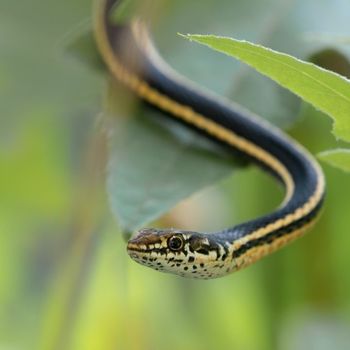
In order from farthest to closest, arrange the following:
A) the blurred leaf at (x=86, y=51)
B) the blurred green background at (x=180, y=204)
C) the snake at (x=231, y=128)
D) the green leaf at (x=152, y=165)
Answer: the blurred leaf at (x=86, y=51), the blurred green background at (x=180, y=204), the snake at (x=231, y=128), the green leaf at (x=152, y=165)

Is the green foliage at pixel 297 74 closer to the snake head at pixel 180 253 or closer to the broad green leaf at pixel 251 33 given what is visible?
the snake head at pixel 180 253

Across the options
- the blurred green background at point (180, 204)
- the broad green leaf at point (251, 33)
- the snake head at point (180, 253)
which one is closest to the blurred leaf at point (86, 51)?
the blurred green background at point (180, 204)

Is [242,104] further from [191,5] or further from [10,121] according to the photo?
[10,121]

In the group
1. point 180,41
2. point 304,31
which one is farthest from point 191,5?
point 304,31

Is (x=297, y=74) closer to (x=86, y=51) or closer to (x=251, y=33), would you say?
(x=251, y=33)

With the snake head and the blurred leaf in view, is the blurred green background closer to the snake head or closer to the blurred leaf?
the blurred leaf

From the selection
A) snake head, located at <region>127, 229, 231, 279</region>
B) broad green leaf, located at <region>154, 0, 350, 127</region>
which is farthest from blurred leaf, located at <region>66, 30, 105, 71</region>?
snake head, located at <region>127, 229, 231, 279</region>
